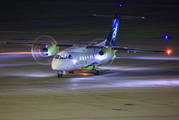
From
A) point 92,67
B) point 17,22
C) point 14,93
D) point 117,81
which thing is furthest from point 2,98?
point 17,22

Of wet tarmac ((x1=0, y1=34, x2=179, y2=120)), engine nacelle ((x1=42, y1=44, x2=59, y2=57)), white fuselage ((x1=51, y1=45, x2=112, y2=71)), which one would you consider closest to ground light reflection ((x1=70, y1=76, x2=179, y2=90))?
wet tarmac ((x1=0, y1=34, x2=179, y2=120))

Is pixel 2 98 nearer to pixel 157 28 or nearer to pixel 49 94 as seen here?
pixel 49 94

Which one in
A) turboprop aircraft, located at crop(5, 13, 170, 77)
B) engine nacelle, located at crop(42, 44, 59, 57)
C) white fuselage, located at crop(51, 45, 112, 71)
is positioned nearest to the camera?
white fuselage, located at crop(51, 45, 112, 71)

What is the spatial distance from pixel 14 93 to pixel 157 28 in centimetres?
6989

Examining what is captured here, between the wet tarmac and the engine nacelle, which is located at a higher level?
the engine nacelle

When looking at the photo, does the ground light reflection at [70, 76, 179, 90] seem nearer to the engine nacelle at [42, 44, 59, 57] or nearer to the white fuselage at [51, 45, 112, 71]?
the white fuselage at [51, 45, 112, 71]

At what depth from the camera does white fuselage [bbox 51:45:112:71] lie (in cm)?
2547

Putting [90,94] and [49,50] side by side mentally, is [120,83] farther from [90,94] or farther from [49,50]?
[49,50]

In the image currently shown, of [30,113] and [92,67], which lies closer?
[30,113]

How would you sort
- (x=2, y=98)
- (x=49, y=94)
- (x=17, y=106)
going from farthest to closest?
(x=49, y=94) < (x=2, y=98) < (x=17, y=106)

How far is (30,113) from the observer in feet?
47.5

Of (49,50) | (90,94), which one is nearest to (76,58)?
(49,50)

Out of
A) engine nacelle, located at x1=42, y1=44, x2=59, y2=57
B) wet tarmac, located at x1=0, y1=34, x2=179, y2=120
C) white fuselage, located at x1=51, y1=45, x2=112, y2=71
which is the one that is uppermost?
engine nacelle, located at x1=42, y1=44, x2=59, y2=57

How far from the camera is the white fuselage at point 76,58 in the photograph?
25469mm
